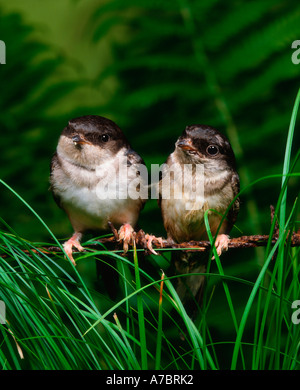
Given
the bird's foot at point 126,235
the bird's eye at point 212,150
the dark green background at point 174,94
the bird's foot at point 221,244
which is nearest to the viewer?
the bird's foot at point 126,235

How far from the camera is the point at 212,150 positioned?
1.78 meters

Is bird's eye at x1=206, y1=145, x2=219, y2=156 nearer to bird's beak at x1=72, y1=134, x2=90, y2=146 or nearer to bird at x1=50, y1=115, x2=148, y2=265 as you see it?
bird at x1=50, y1=115, x2=148, y2=265

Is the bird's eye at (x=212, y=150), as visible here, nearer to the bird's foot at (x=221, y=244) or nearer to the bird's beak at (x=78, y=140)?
the bird's foot at (x=221, y=244)

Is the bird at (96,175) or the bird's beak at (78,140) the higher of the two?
the bird's beak at (78,140)

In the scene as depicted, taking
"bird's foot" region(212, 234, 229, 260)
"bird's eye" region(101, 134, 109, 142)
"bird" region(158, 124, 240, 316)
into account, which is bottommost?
"bird's foot" region(212, 234, 229, 260)

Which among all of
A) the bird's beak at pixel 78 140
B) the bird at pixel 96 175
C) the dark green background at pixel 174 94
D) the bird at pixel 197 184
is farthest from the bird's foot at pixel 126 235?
the dark green background at pixel 174 94

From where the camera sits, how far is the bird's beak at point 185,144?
170 cm

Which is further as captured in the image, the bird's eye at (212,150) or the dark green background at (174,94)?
→ the dark green background at (174,94)

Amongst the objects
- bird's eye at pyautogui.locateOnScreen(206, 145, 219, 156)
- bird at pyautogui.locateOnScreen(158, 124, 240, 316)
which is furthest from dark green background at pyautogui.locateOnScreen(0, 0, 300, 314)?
bird's eye at pyautogui.locateOnScreen(206, 145, 219, 156)

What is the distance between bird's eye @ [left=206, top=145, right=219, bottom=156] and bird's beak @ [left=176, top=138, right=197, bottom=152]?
7 cm

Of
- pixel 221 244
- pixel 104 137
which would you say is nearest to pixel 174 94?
pixel 104 137

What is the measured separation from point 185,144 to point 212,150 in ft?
0.40

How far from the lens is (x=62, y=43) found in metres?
3.18

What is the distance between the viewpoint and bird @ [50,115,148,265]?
179cm
